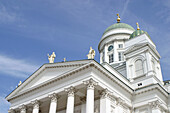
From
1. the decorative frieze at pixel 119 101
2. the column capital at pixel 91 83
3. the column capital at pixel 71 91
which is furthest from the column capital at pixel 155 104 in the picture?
the column capital at pixel 71 91

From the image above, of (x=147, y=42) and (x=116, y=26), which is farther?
(x=116, y=26)

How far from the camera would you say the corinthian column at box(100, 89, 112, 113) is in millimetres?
21259

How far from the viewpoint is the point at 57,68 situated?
25.0 meters

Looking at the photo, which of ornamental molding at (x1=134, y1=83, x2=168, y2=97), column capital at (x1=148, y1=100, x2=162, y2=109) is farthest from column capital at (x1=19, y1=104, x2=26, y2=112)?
column capital at (x1=148, y1=100, x2=162, y2=109)

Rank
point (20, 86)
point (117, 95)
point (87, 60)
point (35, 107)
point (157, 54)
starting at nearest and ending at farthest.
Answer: point (87, 60), point (117, 95), point (35, 107), point (20, 86), point (157, 54)

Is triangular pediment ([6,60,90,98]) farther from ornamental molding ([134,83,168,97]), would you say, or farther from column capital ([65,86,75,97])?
ornamental molding ([134,83,168,97])

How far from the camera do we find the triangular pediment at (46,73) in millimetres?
23373

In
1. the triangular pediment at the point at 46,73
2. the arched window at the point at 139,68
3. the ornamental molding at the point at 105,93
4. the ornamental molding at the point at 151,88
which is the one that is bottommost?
the ornamental molding at the point at 105,93

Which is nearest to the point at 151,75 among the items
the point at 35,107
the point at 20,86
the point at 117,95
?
the point at 117,95

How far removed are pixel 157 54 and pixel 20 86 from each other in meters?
19.5

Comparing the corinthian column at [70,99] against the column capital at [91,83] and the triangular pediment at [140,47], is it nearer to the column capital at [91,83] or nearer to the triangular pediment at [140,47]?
the column capital at [91,83]

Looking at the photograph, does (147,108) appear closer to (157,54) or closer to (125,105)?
(125,105)

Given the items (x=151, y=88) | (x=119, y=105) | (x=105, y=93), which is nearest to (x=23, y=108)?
(x=105, y=93)

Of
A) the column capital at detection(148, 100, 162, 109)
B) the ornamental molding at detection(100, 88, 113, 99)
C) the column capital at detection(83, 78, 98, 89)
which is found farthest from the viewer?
the column capital at detection(148, 100, 162, 109)
